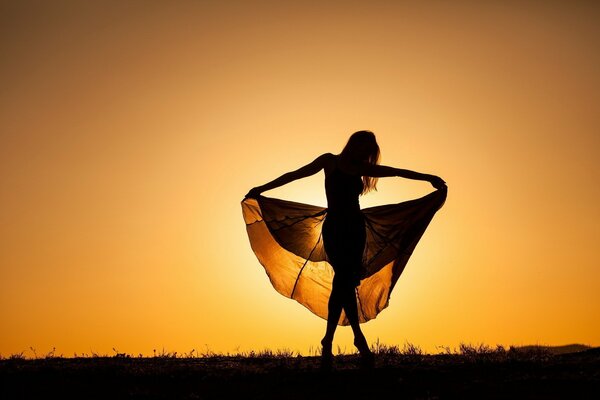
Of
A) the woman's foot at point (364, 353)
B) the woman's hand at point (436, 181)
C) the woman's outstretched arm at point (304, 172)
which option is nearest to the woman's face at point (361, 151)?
the woman's outstretched arm at point (304, 172)

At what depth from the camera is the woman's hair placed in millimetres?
9680

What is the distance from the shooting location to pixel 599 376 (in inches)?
332

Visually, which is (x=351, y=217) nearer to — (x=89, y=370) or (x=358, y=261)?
(x=358, y=261)

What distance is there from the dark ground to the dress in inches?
36.0

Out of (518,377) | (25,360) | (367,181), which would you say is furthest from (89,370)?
(518,377)

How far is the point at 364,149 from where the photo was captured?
31.9 feet

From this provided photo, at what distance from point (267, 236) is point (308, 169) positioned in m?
2.15

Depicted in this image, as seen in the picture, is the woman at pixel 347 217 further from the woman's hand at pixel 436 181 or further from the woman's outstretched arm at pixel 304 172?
the woman's hand at pixel 436 181

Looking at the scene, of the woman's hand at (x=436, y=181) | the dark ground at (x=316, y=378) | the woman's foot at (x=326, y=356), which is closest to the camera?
the dark ground at (x=316, y=378)

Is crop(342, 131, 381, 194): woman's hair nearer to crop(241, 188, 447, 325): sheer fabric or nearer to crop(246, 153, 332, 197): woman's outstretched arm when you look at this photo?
crop(246, 153, 332, 197): woman's outstretched arm

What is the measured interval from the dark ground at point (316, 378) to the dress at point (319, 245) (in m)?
0.91

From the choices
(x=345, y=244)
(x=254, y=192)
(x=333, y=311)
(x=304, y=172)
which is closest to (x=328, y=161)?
(x=304, y=172)

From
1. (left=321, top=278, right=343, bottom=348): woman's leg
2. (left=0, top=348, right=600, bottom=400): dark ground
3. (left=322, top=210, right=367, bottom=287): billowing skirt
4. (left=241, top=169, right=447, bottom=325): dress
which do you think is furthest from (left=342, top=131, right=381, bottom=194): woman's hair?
(left=0, top=348, right=600, bottom=400): dark ground

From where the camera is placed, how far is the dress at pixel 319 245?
11.1 metres
